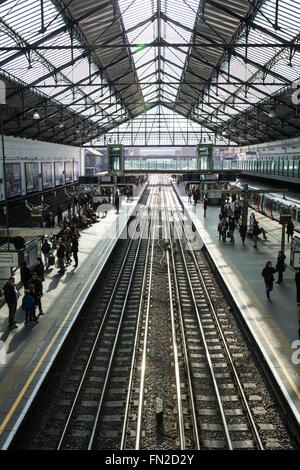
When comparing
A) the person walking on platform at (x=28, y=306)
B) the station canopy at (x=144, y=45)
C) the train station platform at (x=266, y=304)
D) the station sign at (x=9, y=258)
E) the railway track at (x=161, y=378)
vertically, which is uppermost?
the station canopy at (x=144, y=45)

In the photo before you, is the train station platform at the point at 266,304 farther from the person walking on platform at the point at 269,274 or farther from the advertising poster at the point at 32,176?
the advertising poster at the point at 32,176

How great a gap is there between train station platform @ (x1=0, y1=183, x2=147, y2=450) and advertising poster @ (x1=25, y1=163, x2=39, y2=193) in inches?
644

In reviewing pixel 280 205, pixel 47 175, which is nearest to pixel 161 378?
pixel 280 205

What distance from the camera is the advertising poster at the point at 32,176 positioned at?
32688mm

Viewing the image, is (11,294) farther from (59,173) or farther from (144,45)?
(59,173)

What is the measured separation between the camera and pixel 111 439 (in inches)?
282

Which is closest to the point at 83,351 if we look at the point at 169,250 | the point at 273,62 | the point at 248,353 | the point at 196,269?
the point at 248,353

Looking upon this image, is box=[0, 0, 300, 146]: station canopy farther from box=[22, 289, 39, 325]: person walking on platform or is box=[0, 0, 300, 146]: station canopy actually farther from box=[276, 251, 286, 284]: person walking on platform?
box=[22, 289, 39, 325]: person walking on platform

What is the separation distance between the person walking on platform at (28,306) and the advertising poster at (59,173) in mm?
33204

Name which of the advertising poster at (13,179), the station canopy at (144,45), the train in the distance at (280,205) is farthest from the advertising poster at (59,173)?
the train in the distance at (280,205)

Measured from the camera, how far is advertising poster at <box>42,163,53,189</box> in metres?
38.2

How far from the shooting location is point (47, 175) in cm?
3944
